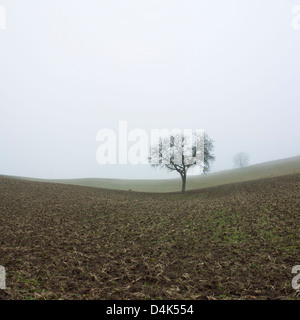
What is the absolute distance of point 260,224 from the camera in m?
15.3

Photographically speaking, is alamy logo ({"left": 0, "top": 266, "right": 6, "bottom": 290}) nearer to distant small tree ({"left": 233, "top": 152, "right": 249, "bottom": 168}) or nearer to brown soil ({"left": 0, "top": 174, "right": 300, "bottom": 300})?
brown soil ({"left": 0, "top": 174, "right": 300, "bottom": 300})

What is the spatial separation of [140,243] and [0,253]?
7936 mm

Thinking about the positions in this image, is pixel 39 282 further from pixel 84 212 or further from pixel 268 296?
pixel 84 212

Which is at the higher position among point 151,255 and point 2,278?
point 2,278

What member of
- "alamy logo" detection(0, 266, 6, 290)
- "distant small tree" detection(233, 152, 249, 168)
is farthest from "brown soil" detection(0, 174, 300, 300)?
"distant small tree" detection(233, 152, 249, 168)

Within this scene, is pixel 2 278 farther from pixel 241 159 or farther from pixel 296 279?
pixel 241 159

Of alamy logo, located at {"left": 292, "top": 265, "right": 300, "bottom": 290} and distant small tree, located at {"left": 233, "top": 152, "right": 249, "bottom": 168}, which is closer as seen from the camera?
alamy logo, located at {"left": 292, "top": 265, "right": 300, "bottom": 290}

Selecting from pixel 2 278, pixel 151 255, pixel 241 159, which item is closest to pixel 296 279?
pixel 151 255

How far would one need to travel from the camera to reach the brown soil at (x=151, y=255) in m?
7.29

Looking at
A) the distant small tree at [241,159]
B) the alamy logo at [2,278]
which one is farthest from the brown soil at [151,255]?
the distant small tree at [241,159]

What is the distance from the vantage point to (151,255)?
10922mm

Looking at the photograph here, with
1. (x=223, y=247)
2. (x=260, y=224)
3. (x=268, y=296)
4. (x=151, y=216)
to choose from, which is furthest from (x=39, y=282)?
(x=260, y=224)

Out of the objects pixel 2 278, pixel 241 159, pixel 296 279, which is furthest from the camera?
pixel 241 159

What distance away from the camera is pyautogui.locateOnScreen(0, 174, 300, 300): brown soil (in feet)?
23.9
